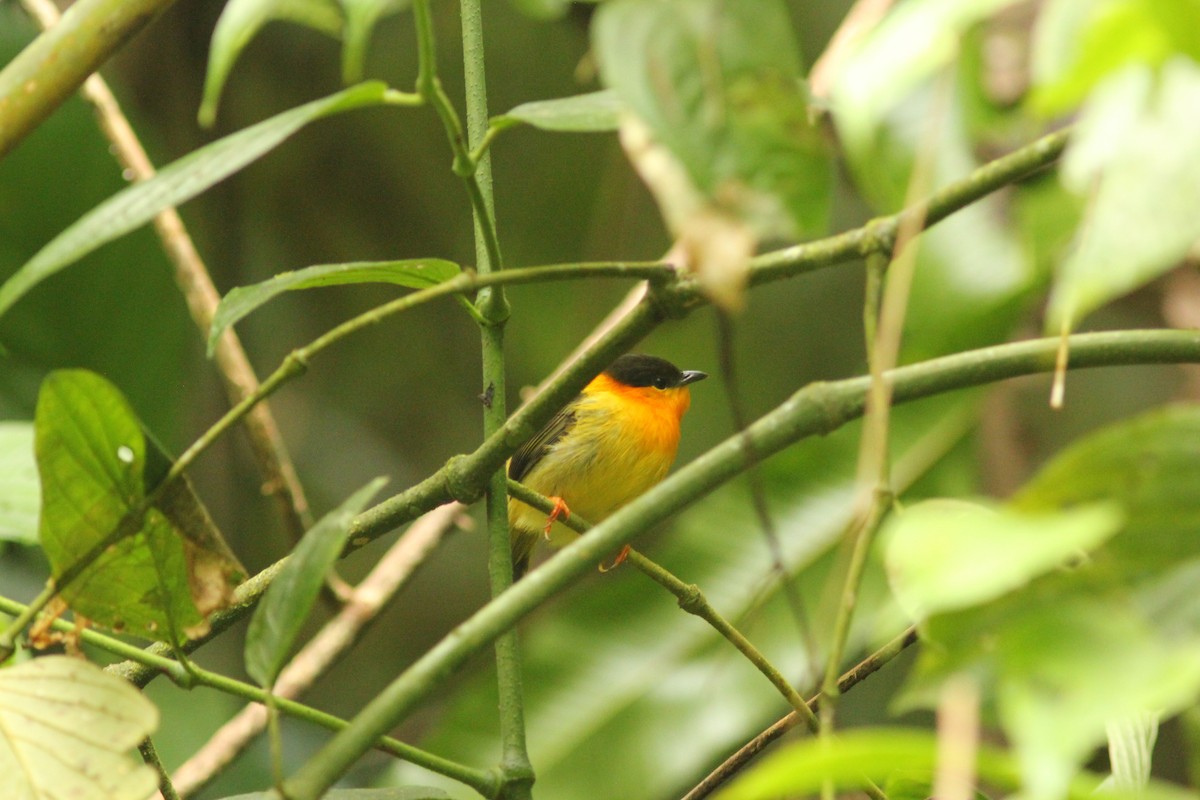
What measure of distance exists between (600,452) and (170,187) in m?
2.01

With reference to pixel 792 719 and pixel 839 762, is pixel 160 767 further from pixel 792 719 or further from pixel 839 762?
pixel 839 762

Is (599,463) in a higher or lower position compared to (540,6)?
lower

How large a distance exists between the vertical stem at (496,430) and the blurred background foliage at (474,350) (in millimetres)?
1300

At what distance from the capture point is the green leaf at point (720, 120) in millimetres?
498

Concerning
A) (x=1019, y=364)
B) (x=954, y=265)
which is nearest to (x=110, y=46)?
(x=1019, y=364)

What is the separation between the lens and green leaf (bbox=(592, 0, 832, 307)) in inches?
19.6

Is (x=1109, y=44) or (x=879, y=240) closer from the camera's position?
(x=1109, y=44)

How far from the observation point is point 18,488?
105 centimetres

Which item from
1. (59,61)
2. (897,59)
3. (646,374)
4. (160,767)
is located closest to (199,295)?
(646,374)

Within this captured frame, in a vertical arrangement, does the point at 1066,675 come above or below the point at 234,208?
below

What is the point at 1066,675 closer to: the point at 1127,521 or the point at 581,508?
the point at 1127,521

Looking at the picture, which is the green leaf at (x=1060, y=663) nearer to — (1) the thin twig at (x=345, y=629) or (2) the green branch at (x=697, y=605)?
(2) the green branch at (x=697, y=605)

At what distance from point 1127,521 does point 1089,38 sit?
201 millimetres

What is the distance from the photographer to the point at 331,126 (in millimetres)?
3988
